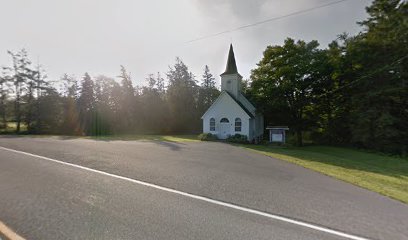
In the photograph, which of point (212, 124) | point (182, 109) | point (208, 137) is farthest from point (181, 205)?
point (182, 109)

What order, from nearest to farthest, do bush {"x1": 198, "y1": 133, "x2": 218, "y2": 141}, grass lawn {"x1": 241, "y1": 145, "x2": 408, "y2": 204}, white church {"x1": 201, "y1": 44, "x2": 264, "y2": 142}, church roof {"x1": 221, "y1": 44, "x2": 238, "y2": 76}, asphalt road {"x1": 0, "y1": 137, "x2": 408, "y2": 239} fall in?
asphalt road {"x1": 0, "y1": 137, "x2": 408, "y2": 239} → grass lawn {"x1": 241, "y1": 145, "x2": 408, "y2": 204} → bush {"x1": 198, "y1": 133, "x2": 218, "y2": 141} → white church {"x1": 201, "y1": 44, "x2": 264, "y2": 142} → church roof {"x1": 221, "y1": 44, "x2": 238, "y2": 76}

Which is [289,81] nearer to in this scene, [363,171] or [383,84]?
[383,84]

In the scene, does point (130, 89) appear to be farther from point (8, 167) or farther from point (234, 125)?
point (8, 167)

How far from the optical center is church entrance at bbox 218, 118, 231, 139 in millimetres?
26734

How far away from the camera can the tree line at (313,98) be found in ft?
74.4

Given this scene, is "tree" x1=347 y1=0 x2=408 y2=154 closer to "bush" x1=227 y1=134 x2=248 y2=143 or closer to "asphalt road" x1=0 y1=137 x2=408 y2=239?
"bush" x1=227 y1=134 x2=248 y2=143

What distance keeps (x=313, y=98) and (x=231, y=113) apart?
1028cm

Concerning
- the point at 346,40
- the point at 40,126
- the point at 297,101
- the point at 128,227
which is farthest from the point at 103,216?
the point at 40,126

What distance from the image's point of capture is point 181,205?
15.5 ft

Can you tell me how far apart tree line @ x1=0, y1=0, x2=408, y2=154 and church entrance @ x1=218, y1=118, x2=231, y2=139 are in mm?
4609

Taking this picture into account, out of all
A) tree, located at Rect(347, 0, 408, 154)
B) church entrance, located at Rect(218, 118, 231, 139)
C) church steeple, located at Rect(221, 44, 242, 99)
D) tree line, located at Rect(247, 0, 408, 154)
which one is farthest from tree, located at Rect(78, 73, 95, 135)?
tree, located at Rect(347, 0, 408, 154)

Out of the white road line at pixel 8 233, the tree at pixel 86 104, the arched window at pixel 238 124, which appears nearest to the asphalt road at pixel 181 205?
the white road line at pixel 8 233

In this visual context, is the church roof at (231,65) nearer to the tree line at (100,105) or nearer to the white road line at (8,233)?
the tree line at (100,105)

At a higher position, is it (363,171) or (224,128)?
(224,128)
